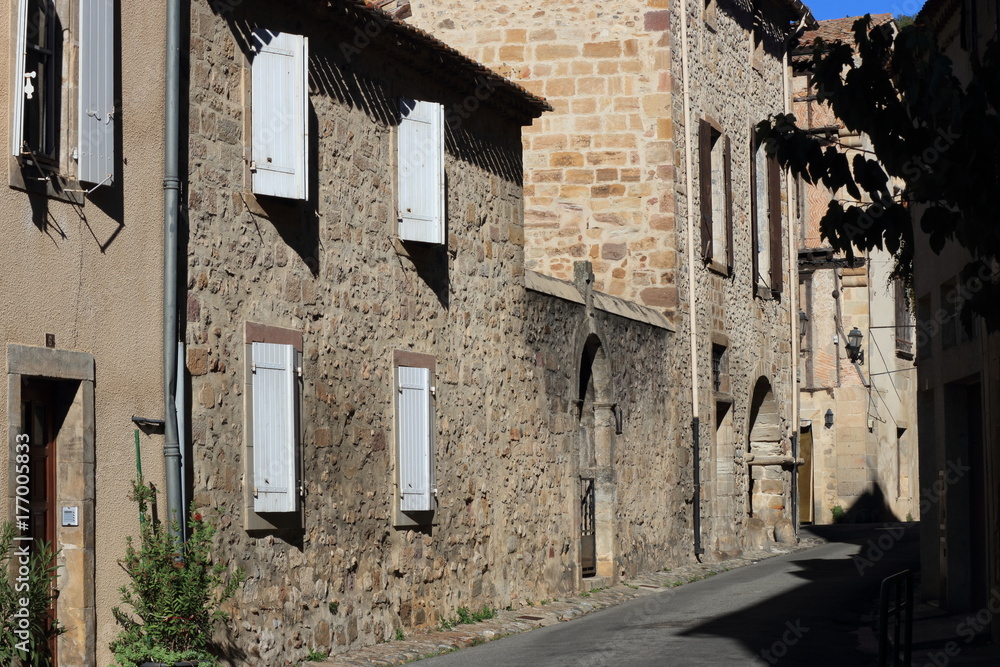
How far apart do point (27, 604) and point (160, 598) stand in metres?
1.06

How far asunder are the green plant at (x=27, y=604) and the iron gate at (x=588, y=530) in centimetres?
870

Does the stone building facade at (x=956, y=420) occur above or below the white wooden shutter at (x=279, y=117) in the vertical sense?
below

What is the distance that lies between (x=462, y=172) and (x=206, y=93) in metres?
4.07

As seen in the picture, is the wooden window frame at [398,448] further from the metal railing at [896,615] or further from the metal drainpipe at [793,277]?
the metal drainpipe at [793,277]

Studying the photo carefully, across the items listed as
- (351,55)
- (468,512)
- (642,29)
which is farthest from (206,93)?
(642,29)

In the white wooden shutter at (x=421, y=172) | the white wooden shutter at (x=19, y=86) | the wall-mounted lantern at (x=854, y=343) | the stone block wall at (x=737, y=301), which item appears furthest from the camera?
the wall-mounted lantern at (x=854, y=343)

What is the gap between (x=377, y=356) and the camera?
12000 millimetres

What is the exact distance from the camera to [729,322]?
22.0m

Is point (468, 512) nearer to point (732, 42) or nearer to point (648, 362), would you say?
point (648, 362)

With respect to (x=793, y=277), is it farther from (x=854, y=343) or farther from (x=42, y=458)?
(x=42, y=458)

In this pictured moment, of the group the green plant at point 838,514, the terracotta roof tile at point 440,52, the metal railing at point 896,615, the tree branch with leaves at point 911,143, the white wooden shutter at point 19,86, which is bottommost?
the green plant at point 838,514

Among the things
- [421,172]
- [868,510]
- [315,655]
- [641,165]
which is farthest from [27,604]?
[868,510]

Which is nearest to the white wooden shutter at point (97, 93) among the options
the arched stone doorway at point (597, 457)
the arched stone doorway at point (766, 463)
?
the arched stone doorway at point (597, 457)

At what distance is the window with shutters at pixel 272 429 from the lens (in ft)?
33.3
